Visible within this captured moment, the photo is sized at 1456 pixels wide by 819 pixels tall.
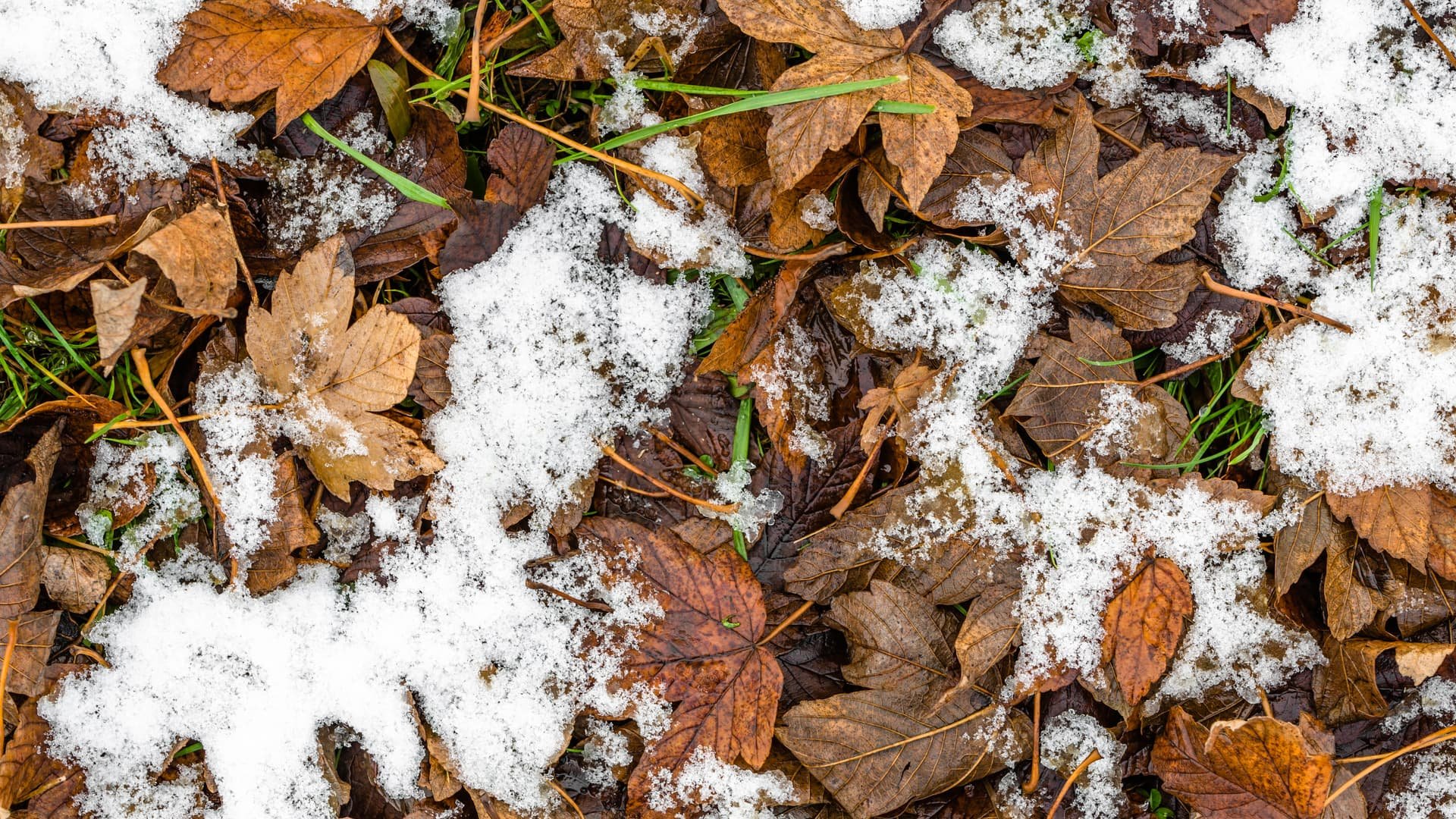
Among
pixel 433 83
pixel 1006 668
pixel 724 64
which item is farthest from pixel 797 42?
pixel 1006 668

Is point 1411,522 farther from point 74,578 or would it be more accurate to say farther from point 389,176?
point 74,578

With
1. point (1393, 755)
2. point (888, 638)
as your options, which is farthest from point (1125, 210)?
point (1393, 755)

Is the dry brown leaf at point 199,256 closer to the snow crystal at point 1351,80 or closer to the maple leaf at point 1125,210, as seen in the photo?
the maple leaf at point 1125,210

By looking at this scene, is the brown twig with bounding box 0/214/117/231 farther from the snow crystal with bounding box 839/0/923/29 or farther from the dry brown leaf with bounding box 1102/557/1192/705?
the dry brown leaf with bounding box 1102/557/1192/705

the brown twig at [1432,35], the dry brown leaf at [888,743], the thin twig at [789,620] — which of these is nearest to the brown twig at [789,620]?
the thin twig at [789,620]

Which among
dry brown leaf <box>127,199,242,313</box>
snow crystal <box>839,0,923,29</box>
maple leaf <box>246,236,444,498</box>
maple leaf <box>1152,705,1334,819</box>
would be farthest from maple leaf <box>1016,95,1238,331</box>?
dry brown leaf <box>127,199,242,313</box>

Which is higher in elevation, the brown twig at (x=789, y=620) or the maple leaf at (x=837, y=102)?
the maple leaf at (x=837, y=102)
